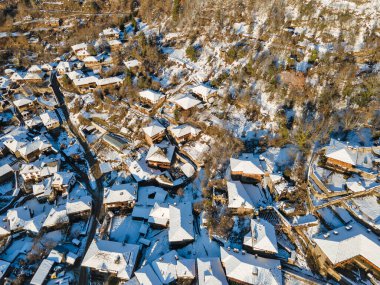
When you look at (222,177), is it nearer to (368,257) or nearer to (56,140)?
(368,257)

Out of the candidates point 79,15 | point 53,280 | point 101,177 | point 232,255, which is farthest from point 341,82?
point 79,15

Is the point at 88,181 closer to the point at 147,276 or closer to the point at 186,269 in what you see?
the point at 147,276

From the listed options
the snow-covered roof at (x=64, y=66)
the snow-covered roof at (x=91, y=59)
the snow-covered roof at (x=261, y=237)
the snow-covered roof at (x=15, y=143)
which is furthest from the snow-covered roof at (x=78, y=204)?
the snow-covered roof at (x=64, y=66)

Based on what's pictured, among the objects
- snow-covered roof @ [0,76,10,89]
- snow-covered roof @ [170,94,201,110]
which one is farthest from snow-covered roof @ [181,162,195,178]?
snow-covered roof @ [0,76,10,89]

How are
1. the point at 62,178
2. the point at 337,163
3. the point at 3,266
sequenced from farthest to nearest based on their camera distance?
the point at 62,178, the point at 337,163, the point at 3,266

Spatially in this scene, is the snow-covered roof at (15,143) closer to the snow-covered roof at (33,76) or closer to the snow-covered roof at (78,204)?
the snow-covered roof at (78,204)

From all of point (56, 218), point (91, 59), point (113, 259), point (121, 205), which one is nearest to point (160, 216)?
point (121, 205)

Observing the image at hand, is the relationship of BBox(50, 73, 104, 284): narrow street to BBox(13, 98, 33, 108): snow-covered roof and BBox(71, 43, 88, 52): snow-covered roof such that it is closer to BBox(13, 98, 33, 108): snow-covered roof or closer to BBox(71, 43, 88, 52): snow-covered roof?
BBox(13, 98, 33, 108): snow-covered roof
